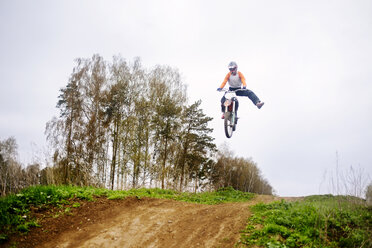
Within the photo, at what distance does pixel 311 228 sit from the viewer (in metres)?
5.25

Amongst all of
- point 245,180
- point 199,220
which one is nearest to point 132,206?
point 199,220

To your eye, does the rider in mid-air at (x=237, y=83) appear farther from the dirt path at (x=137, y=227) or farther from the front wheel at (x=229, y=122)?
the dirt path at (x=137, y=227)

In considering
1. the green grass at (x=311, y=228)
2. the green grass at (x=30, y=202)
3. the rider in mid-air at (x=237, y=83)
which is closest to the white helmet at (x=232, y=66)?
the rider in mid-air at (x=237, y=83)

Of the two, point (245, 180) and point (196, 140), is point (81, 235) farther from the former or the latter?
point (245, 180)

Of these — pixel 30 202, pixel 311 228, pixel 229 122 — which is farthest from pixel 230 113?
pixel 30 202

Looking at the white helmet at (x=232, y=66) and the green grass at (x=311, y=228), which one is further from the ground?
the white helmet at (x=232, y=66)

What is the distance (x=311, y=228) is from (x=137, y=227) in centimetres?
469

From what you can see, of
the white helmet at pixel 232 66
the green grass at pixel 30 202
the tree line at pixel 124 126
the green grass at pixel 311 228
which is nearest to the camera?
the green grass at pixel 311 228

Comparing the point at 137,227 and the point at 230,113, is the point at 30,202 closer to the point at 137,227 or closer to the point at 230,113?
the point at 137,227

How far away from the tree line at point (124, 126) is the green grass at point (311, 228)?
10.5m

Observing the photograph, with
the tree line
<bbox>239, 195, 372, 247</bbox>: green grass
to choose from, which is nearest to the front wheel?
<bbox>239, 195, 372, 247</bbox>: green grass

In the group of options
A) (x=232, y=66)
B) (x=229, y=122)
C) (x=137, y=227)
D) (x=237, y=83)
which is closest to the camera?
(x=137, y=227)

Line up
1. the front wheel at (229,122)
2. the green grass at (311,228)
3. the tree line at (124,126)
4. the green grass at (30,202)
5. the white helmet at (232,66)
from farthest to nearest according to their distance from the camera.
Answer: the tree line at (124,126) → the front wheel at (229,122) → the white helmet at (232,66) → the green grass at (30,202) → the green grass at (311,228)

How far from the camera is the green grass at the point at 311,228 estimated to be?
16.1ft
